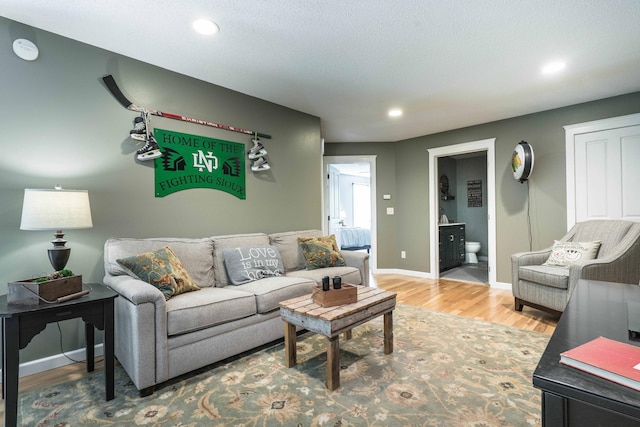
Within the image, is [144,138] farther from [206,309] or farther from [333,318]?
[333,318]

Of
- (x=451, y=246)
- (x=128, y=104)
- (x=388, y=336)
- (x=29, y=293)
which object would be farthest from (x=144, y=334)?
(x=451, y=246)

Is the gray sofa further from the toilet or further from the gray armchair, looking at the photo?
the toilet

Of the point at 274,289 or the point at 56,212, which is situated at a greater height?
the point at 56,212

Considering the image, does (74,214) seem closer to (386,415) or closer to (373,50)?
(386,415)

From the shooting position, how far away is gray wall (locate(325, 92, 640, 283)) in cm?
399

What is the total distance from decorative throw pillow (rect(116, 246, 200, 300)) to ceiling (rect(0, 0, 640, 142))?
165 centimetres

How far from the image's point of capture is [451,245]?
19.2ft

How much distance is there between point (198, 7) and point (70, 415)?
2514 mm

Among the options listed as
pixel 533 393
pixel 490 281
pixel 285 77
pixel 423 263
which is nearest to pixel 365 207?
pixel 423 263

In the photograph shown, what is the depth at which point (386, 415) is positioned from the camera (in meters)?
1.64

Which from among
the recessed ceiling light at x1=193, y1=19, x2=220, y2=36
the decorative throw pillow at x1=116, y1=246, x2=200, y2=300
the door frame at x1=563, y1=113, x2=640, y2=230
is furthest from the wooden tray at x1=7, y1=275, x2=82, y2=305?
the door frame at x1=563, y1=113, x2=640, y2=230

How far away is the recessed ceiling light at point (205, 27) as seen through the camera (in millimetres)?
2178

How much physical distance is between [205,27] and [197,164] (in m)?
1.25

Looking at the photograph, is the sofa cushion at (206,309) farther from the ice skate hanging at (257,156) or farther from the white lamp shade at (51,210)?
the ice skate hanging at (257,156)
